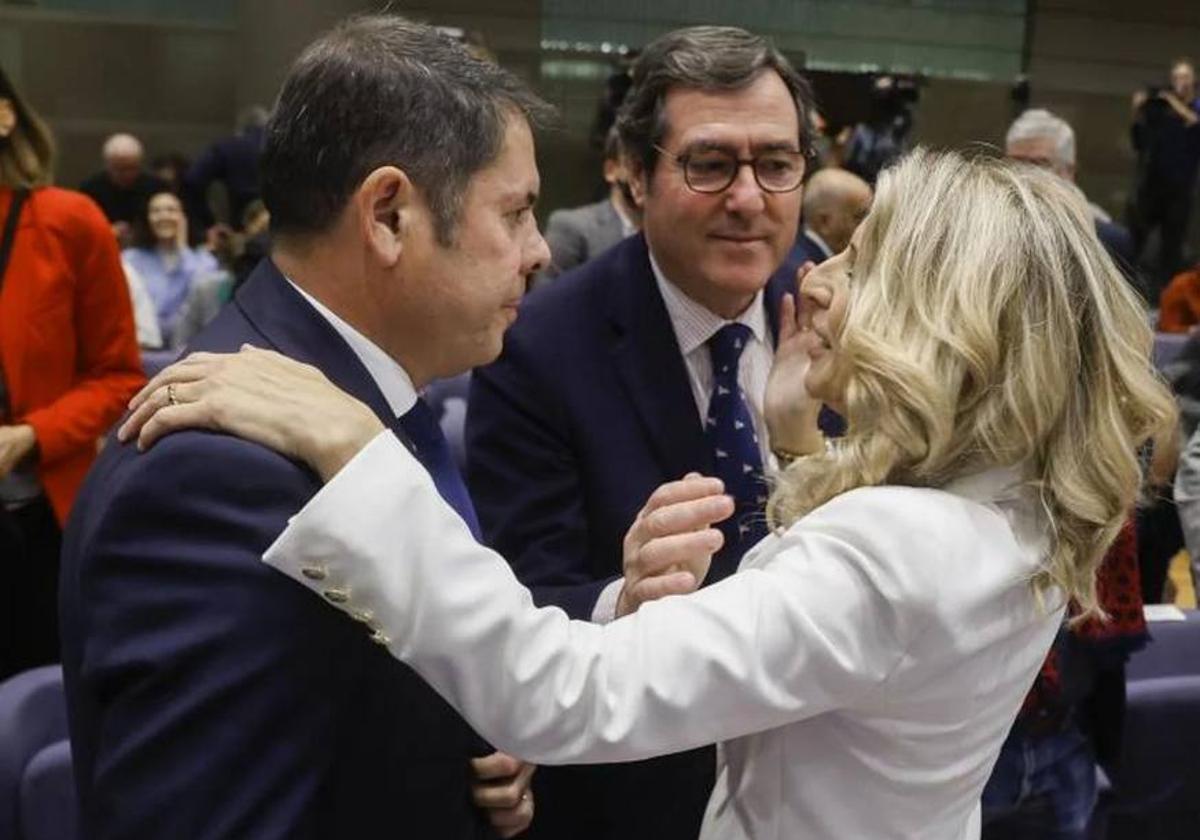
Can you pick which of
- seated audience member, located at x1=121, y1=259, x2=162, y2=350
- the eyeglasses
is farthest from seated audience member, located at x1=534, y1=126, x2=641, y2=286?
the eyeglasses

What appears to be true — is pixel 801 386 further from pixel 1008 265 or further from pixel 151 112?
pixel 151 112

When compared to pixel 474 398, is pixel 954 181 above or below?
above

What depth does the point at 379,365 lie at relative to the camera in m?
1.25

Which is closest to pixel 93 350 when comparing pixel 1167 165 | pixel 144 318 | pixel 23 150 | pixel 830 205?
pixel 23 150

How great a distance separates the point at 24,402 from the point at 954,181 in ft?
6.56

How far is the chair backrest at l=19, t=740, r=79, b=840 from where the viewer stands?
182 cm

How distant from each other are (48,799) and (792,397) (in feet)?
3.26

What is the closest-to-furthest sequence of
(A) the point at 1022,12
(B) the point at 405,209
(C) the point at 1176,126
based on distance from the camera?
(B) the point at 405,209 → (C) the point at 1176,126 → (A) the point at 1022,12

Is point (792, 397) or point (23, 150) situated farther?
point (23, 150)

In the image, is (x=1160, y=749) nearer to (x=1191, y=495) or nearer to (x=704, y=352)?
(x=1191, y=495)

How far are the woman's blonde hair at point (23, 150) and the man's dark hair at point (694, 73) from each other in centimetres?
123

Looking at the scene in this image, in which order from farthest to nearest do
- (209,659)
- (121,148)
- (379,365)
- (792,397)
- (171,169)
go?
(171,169) → (121,148) → (792,397) → (379,365) → (209,659)

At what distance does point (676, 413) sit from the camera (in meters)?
1.84

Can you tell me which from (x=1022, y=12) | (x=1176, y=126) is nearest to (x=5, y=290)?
(x=1176, y=126)
